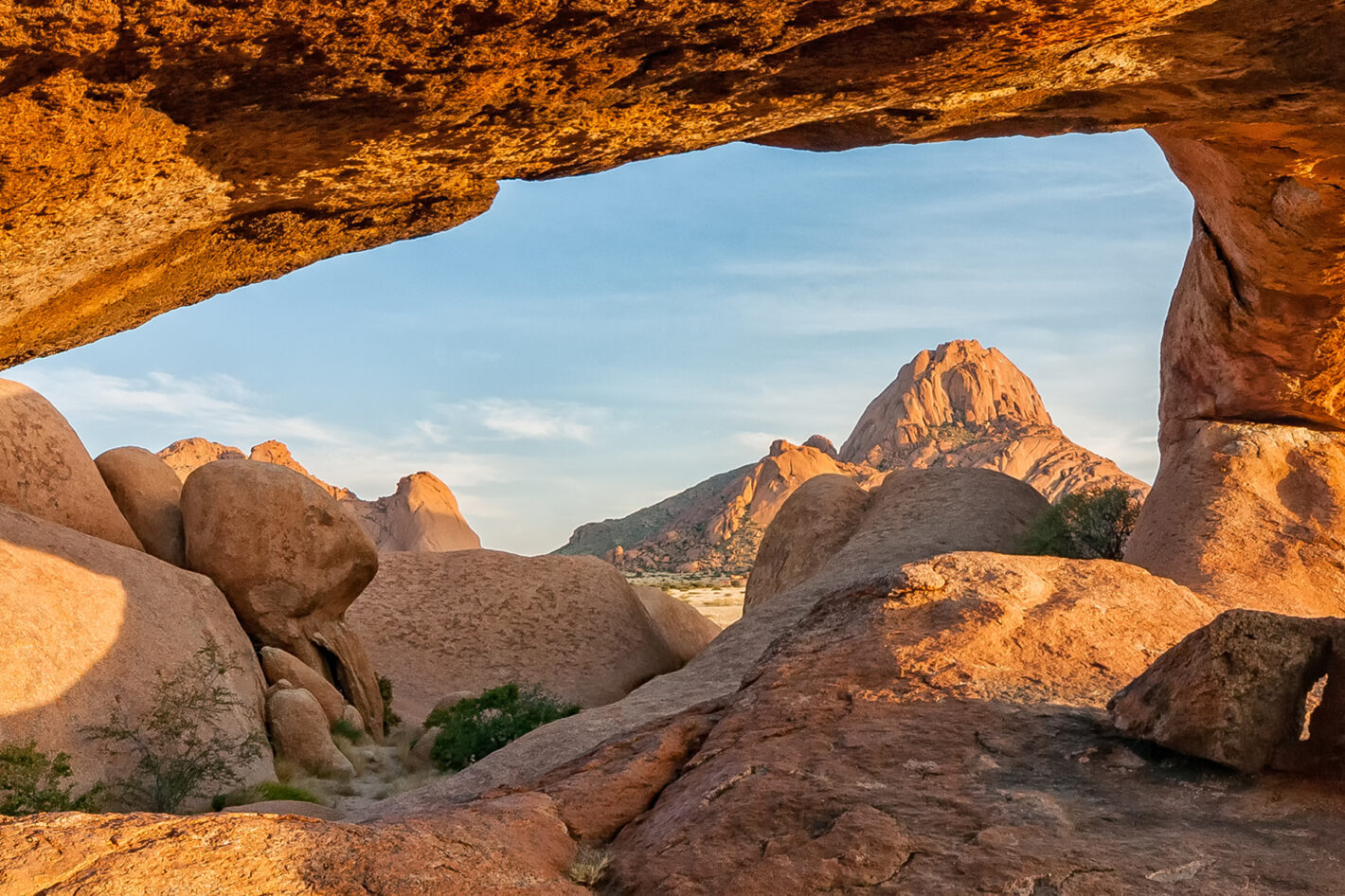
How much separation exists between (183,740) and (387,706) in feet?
20.7

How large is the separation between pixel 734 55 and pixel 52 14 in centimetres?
270

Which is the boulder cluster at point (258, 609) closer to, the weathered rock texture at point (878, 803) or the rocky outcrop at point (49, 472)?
the rocky outcrop at point (49, 472)

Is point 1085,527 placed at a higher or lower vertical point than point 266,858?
lower

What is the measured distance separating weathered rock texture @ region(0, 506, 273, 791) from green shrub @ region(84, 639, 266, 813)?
11 cm

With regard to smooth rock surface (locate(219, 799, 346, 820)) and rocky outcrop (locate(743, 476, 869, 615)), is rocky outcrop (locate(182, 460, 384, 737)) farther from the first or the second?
rocky outcrop (locate(743, 476, 869, 615))

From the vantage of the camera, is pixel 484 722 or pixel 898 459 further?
pixel 898 459

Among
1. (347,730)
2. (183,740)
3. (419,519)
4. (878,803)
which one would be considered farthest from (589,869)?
(419,519)

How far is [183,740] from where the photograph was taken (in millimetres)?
11938

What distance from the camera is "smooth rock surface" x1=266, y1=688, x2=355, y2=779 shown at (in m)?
13.7

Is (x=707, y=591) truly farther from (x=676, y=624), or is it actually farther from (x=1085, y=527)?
(x=1085, y=527)

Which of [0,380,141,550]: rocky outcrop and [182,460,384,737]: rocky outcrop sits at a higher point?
[0,380,141,550]: rocky outcrop

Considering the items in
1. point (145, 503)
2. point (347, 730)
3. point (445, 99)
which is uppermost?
point (445, 99)

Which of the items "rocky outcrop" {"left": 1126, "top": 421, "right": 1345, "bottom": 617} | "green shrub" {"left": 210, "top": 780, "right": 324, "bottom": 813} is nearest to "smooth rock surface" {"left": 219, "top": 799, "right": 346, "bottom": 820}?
"green shrub" {"left": 210, "top": 780, "right": 324, "bottom": 813}

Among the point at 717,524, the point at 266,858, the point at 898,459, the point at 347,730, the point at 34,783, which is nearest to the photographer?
the point at 266,858
